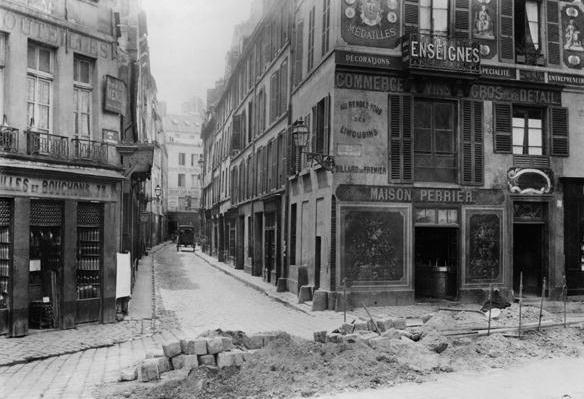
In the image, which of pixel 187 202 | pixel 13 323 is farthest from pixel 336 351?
pixel 187 202

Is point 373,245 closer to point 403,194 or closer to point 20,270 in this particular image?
point 403,194

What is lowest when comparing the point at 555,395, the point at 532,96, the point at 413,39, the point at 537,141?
the point at 555,395

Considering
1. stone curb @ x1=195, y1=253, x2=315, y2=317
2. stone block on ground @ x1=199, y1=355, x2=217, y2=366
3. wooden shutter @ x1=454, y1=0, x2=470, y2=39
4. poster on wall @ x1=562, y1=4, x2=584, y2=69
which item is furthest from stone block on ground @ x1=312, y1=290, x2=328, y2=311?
poster on wall @ x1=562, y1=4, x2=584, y2=69

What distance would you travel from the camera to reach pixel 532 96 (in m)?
18.9

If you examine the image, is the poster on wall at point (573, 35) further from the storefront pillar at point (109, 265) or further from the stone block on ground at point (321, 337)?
the storefront pillar at point (109, 265)

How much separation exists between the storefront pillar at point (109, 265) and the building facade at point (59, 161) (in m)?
0.02

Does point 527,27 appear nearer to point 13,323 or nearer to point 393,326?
point 393,326

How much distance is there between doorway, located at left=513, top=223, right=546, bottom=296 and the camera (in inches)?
752

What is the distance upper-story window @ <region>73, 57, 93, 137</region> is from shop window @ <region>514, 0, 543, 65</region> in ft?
41.9

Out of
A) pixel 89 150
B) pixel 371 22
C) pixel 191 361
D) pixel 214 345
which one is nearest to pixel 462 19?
pixel 371 22

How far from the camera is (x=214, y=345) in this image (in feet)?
28.4

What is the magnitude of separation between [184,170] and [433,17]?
59559 mm

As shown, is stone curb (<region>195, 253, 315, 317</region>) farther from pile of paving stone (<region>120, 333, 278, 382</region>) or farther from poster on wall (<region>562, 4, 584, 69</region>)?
poster on wall (<region>562, 4, 584, 69</region>)

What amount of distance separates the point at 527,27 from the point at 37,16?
1428 centimetres
